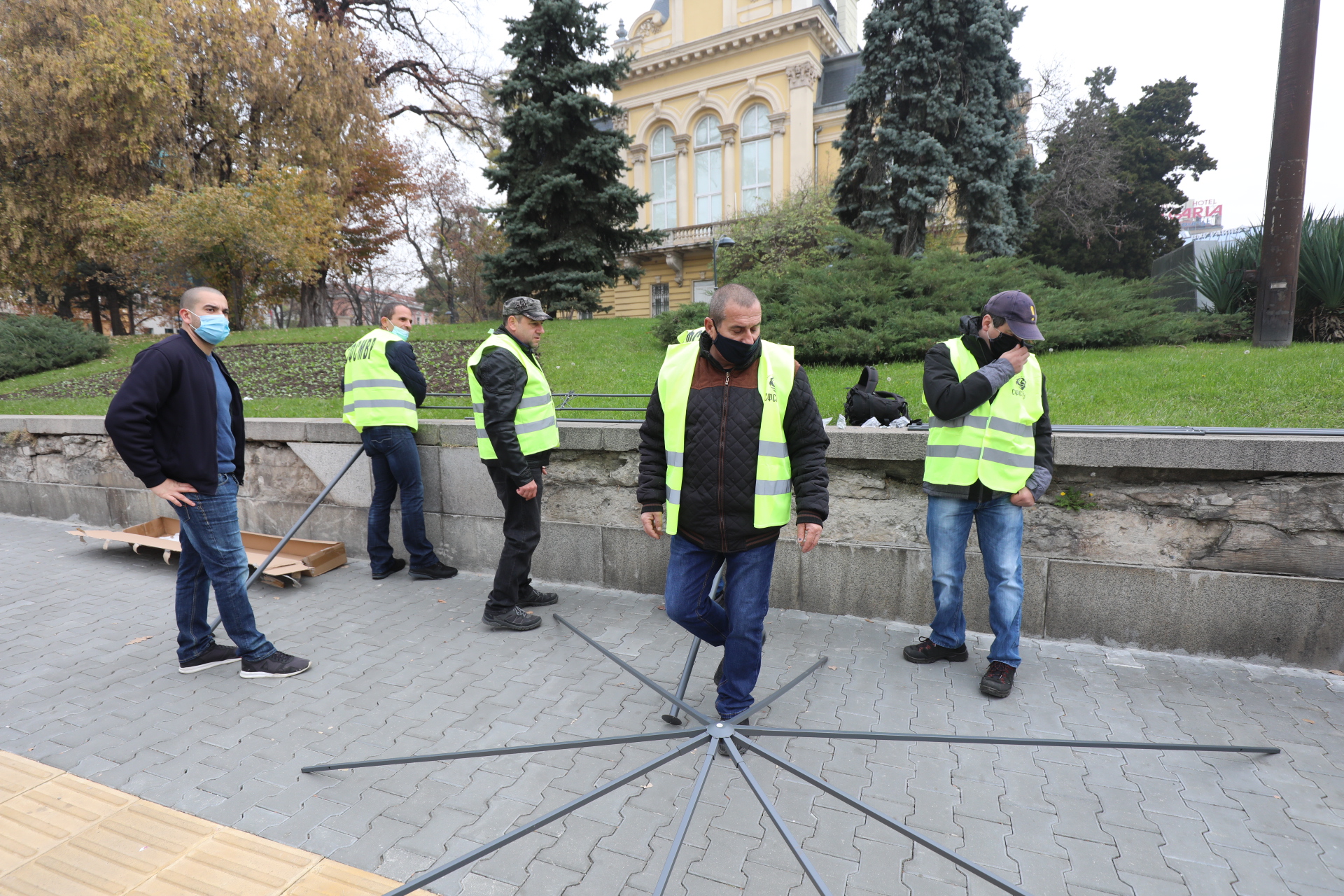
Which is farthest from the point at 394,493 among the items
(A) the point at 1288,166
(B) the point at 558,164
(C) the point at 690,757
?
(B) the point at 558,164

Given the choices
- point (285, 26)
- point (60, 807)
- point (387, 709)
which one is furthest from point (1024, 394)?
point (285, 26)

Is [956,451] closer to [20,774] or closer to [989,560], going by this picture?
[989,560]

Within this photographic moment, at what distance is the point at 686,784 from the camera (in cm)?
283

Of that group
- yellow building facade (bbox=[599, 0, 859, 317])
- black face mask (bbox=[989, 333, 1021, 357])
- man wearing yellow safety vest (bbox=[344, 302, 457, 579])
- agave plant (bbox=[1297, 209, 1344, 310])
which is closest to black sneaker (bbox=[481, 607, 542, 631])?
man wearing yellow safety vest (bbox=[344, 302, 457, 579])

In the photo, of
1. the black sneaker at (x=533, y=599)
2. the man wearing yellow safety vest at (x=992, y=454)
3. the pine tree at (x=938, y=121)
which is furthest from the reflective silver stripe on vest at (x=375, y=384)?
the pine tree at (x=938, y=121)

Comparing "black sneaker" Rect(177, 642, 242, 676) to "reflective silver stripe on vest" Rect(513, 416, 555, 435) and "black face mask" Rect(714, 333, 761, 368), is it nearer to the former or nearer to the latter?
"reflective silver stripe on vest" Rect(513, 416, 555, 435)

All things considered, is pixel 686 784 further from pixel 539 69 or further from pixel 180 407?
pixel 539 69

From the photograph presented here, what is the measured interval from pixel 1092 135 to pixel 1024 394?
1024 inches

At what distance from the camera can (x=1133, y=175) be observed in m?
28.2

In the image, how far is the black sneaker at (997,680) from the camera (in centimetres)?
348

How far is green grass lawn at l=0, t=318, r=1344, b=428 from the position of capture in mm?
4836

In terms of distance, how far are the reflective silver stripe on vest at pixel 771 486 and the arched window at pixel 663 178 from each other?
30834 mm

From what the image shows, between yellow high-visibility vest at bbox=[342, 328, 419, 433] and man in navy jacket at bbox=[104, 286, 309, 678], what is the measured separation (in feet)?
3.82

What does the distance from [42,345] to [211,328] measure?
14.1 m
